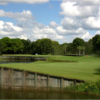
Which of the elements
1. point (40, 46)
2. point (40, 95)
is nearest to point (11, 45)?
point (40, 46)

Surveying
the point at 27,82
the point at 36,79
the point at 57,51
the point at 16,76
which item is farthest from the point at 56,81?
the point at 57,51

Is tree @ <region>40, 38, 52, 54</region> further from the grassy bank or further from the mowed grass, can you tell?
the grassy bank

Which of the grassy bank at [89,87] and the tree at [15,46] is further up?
the tree at [15,46]

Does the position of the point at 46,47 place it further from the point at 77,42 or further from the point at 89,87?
the point at 89,87

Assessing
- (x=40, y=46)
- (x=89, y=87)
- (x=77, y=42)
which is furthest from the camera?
(x=40, y=46)

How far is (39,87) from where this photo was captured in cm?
2155

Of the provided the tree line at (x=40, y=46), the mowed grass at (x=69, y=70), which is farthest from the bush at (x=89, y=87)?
the tree line at (x=40, y=46)

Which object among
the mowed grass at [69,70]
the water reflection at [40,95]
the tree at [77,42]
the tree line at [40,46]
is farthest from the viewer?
the tree at [77,42]

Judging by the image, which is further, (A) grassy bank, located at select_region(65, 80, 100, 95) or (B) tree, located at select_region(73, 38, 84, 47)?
(B) tree, located at select_region(73, 38, 84, 47)

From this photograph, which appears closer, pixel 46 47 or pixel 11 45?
pixel 46 47

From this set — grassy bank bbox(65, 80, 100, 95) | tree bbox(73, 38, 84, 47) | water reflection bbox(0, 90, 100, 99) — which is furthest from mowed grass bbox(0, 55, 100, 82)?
tree bbox(73, 38, 84, 47)

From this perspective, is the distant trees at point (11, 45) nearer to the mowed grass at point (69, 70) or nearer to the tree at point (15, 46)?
the tree at point (15, 46)

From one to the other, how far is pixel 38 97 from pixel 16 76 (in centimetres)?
537

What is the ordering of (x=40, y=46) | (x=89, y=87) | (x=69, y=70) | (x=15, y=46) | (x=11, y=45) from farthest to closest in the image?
(x=11, y=45), (x=15, y=46), (x=40, y=46), (x=69, y=70), (x=89, y=87)
